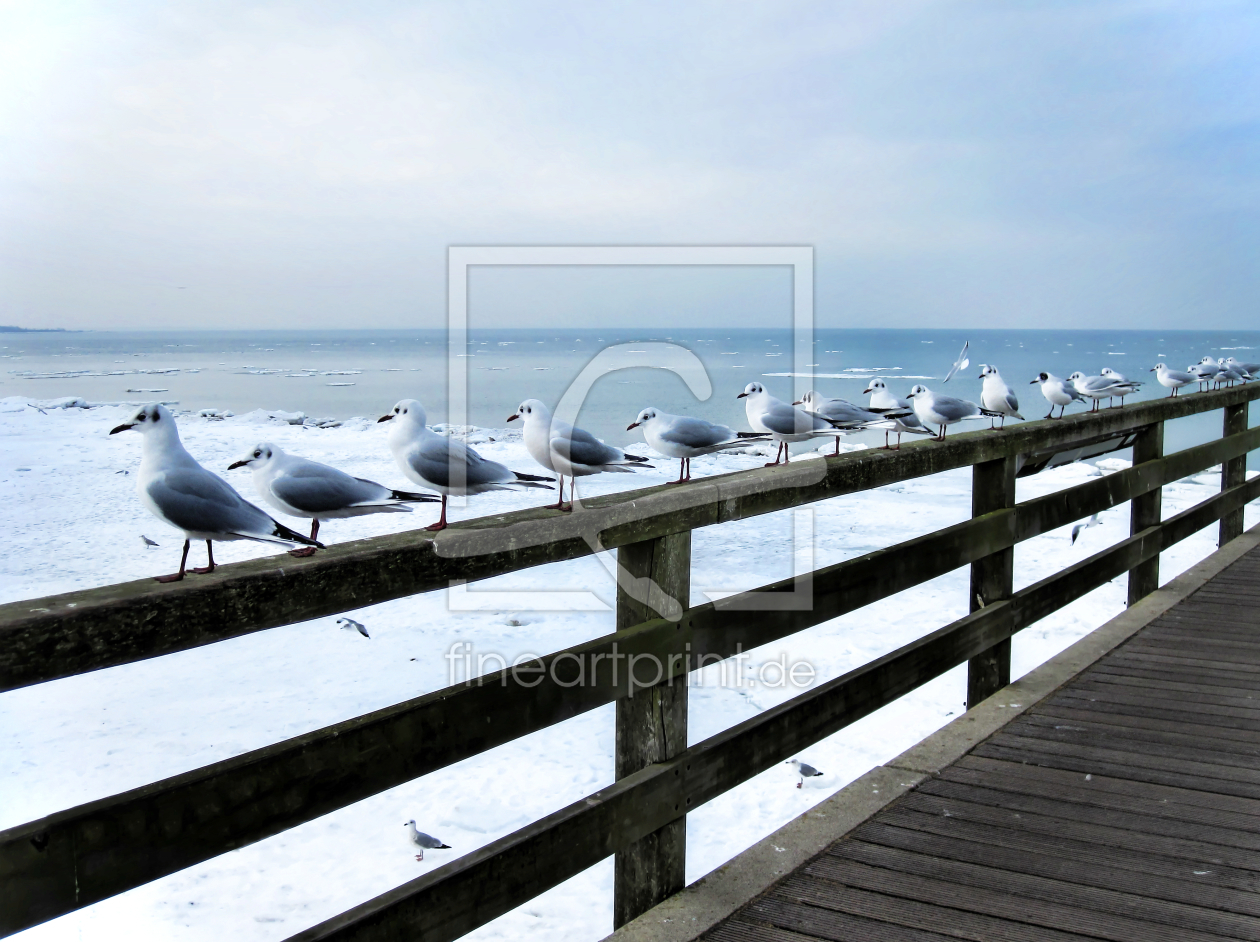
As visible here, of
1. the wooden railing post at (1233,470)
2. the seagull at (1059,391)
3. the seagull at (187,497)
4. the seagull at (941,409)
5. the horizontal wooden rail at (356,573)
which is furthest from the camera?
the wooden railing post at (1233,470)

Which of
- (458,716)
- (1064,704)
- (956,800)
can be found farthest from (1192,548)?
(458,716)

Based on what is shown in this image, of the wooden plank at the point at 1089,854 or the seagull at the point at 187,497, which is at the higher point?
the seagull at the point at 187,497

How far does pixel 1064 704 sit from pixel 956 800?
97 cm

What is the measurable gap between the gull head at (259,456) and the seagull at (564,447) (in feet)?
2.10

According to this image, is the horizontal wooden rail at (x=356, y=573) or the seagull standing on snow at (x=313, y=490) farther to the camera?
the seagull standing on snow at (x=313, y=490)

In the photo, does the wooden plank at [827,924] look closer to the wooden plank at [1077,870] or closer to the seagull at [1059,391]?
the wooden plank at [1077,870]

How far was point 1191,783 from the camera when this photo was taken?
2.82m

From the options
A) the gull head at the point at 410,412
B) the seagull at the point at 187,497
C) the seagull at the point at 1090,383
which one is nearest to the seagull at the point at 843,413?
the gull head at the point at 410,412

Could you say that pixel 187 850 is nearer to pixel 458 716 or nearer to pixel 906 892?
pixel 458 716

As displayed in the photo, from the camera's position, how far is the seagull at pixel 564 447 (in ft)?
7.71

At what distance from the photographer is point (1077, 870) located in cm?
232

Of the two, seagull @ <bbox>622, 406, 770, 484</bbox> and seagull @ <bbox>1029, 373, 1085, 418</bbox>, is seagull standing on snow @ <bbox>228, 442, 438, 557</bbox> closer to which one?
seagull @ <bbox>622, 406, 770, 484</bbox>

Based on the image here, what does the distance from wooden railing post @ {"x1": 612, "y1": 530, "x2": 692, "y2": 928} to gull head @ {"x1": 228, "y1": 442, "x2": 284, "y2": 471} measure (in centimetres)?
72

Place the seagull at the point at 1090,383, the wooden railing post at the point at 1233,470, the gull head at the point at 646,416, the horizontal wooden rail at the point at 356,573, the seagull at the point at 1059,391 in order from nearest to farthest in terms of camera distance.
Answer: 1. the horizontal wooden rail at the point at 356,573
2. the gull head at the point at 646,416
3. the seagull at the point at 1059,391
4. the seagull at the point at 1090,383
5. the wooden railing post at the point at 1233,470
